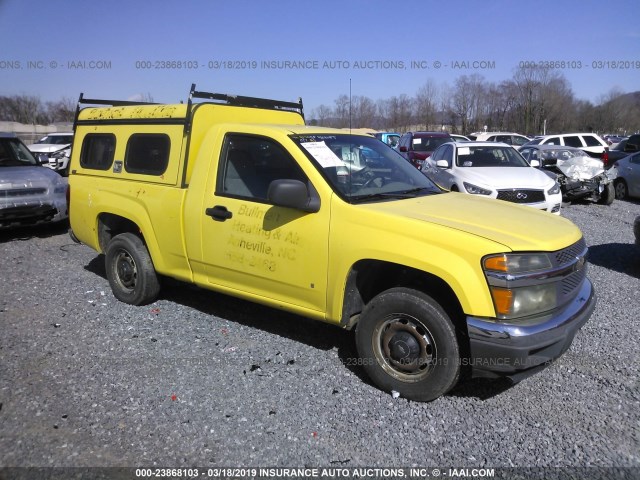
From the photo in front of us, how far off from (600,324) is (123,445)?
4.30 m

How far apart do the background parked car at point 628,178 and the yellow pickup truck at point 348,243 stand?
1152 centimetres

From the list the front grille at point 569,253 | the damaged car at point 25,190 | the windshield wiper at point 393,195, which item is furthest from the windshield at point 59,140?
the front grille at point 569,253

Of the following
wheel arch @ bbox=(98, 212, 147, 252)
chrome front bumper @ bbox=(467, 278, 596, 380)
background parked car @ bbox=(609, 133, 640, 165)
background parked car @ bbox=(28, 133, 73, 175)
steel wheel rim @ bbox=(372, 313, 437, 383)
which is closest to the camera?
chrome front bumper @ bbox=(467, 278, 596, 380)

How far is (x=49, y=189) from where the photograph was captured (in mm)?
9062

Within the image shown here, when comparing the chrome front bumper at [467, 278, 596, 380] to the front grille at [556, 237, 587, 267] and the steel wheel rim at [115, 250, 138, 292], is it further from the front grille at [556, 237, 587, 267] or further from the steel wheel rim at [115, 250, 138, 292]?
the steel wheel rim at [115, 250, 138, 292]

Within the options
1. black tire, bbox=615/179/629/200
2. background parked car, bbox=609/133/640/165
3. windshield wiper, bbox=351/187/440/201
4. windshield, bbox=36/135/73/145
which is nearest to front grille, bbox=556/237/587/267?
windshield wiper, bbox=351/187/440/201

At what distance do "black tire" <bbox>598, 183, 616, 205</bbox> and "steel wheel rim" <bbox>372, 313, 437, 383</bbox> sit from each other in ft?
38.7

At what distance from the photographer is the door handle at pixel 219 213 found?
4.31m

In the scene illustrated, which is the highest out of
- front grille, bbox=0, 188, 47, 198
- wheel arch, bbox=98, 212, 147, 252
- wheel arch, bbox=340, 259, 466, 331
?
front grille, bbox=0, 188, 47, 198

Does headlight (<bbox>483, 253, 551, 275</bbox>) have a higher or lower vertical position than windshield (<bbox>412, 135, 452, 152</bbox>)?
lower

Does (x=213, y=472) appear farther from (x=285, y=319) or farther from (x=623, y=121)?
(x=623, y=121)

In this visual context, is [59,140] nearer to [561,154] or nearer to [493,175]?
[493,175]

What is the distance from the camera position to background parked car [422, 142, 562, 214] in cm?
920

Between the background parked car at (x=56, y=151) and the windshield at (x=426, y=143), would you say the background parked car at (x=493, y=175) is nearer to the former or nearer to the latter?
the windshield at (x=426, y=143)
